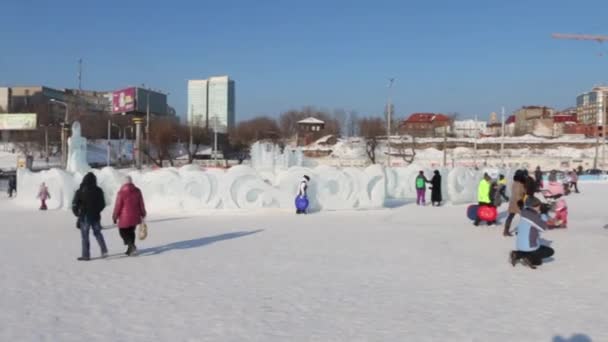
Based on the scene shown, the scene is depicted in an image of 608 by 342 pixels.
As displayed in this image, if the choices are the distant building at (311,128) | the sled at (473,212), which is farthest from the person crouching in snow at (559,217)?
the distant building at (311,128)

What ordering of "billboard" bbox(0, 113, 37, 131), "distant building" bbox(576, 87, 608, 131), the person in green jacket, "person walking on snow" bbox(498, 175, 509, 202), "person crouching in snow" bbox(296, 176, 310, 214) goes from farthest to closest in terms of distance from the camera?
"distant building" bbox(576, 87, 608, 131) → "billboard" bbox(0, 113, 37, 131) → "person walking on snow" bbox(498, 175, 509, 202) → "person crouching in snow" bbox(296, 176, 310, 214) → the person in green jacket

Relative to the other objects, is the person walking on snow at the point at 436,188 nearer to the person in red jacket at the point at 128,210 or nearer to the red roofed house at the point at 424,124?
Result: the person in red jacket at the point at 128,210

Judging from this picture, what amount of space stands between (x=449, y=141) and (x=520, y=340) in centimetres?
8765

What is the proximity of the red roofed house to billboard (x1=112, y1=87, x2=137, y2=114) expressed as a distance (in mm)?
48655

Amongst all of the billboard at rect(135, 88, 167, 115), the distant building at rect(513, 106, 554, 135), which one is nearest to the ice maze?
the billboard at rect(135, 88, 167, 115)

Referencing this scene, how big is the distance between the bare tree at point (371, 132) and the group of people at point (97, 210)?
207 feet

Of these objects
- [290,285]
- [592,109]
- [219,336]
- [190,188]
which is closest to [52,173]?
[190,188]

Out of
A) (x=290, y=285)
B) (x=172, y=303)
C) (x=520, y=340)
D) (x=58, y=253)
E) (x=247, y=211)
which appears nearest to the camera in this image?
(x=520, y=340)

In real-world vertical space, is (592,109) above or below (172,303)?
above

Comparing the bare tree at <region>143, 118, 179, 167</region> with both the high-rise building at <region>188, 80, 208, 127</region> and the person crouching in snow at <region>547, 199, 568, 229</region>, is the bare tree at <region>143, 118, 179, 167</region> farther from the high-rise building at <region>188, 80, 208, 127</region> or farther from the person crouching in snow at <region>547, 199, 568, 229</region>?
the person crouching in snow at <region>547, 199, 568, 229</region>

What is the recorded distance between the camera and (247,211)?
17.7 m

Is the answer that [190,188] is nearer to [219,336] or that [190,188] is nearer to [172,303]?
[172,303]

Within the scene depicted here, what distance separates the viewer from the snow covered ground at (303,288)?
5520 millimetres

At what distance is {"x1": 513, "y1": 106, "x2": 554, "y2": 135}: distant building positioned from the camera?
116125 mm
